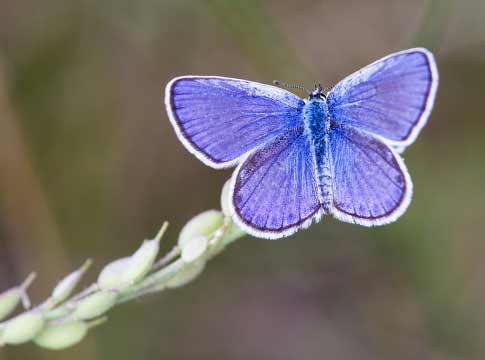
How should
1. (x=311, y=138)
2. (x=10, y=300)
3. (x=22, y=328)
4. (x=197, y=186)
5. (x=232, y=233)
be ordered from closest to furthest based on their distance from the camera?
1. (x=22, y=328)
2. (x=10, y=300)
3. (x=232, y=233)
4. (x=311, y=138)
5. (x=197, y=186)

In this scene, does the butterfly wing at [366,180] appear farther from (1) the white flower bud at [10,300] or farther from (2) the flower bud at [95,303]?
(1) the white flower bud at [10,300]

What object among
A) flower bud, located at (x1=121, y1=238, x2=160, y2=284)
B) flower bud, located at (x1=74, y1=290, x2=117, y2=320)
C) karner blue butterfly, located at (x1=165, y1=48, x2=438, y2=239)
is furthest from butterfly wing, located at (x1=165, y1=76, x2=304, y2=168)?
flower bud, located at (x1=74, y1=290, x2=117, y2=320)

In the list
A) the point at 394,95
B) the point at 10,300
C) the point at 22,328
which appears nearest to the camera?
the point at 22,328

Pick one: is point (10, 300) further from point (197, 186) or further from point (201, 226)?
point (197, 186)

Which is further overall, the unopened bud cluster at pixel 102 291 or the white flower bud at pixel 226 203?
the white flower bud at pixel 226 203

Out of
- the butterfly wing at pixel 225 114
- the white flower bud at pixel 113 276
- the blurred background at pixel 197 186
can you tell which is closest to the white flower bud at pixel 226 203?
the butterfly wing at pixel 225 114

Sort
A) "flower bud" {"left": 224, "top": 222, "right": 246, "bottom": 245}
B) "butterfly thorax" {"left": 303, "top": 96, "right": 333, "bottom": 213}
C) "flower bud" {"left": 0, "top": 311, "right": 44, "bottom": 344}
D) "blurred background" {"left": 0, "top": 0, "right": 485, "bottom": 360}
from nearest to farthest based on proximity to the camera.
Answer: "flower bud" {"left": 0, "top": 311, "right": 44, "bottom": 344}
"flower bud" {"left": 224, "top": 222, "right": 246, "bottom": 245}
"butterfly thorax" {"left": 303, "top": 96, "right": 333, "bottom": 213}
"blurred background" {"left": 0, "top": 0, "right": 485, "bottom": 360}

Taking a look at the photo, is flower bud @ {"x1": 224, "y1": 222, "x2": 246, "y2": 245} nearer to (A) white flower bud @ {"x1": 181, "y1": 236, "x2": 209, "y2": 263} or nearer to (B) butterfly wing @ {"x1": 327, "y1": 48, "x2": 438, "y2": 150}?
(A) white flower bud @ {"x1": 181, "y1": 236, "x2": 209, "y2": 263}

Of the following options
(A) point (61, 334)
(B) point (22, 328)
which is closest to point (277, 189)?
(A) point (61, 334)
